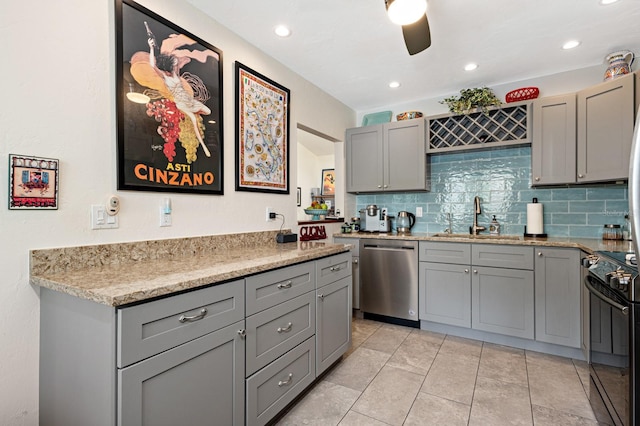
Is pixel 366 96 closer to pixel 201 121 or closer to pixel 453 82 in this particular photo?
pixel 453 82

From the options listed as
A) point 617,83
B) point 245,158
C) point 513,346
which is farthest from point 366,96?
point 513,346

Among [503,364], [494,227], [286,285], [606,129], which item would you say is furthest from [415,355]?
[606,129]

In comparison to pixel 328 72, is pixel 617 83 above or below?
below

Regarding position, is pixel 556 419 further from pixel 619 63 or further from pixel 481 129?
pixel 619 63

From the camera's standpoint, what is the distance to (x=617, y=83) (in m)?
2.40

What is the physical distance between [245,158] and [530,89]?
2.74m

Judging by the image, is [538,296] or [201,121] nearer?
[201,121]

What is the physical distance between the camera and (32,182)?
1320 mm

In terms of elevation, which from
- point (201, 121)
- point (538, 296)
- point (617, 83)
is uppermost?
point (617, 83)

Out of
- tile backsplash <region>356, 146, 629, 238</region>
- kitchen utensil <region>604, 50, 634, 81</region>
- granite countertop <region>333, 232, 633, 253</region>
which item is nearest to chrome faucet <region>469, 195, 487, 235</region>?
tile backsplash <region>356, 146, 629, 238</region>

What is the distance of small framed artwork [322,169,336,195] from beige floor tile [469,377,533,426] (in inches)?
193

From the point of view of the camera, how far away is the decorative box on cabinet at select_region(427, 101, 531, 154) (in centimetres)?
293

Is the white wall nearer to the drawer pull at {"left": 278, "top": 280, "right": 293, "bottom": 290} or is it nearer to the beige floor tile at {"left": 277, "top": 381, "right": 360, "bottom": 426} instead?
the drawer pull at {"left": 278, "top": 280, "right": 293, "bottom": 290}

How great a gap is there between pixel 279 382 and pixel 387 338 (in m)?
1.49
